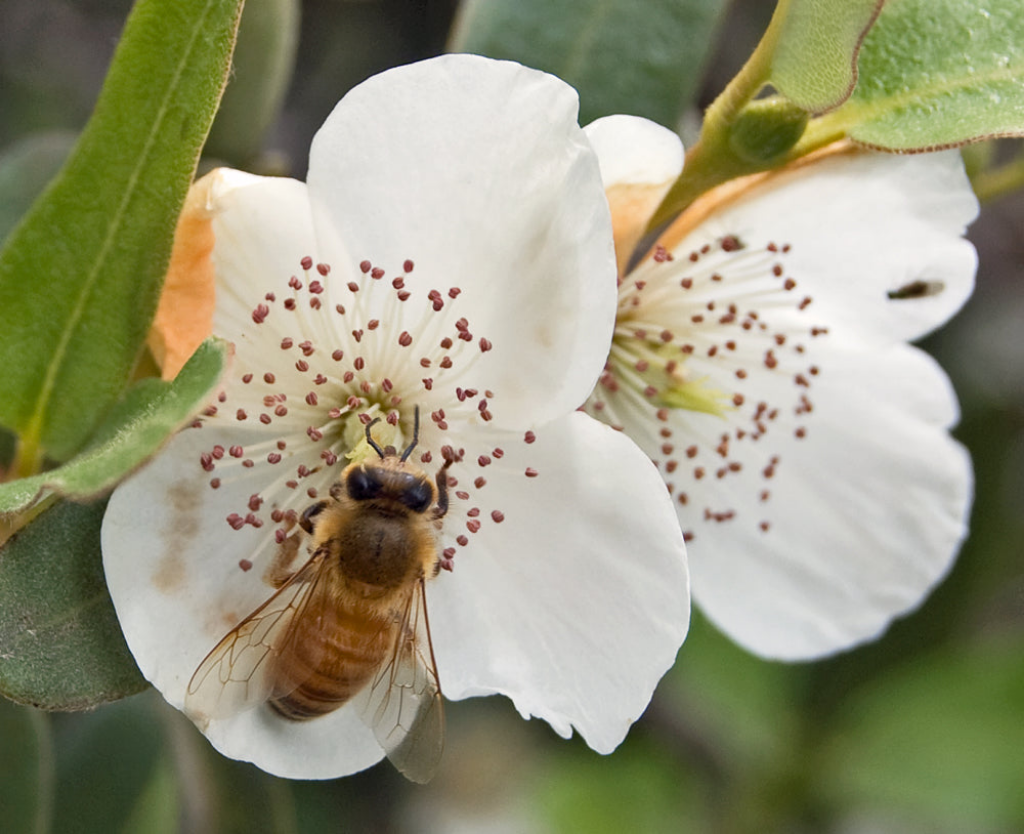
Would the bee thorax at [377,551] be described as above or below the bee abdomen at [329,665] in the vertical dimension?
above

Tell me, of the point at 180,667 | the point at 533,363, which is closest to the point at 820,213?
the point at 533,363

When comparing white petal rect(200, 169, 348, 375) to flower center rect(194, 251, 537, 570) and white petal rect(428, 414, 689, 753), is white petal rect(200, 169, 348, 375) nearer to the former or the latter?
flower center rect(194, 251, 537, 570)

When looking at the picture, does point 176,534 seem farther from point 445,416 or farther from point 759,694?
point 759,694

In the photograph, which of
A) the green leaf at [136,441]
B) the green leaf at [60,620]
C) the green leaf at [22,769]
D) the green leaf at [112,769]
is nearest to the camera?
the green leaf at [136,441]

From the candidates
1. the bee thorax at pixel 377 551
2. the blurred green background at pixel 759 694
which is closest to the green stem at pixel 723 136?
the bee thorax at pixel 377 551

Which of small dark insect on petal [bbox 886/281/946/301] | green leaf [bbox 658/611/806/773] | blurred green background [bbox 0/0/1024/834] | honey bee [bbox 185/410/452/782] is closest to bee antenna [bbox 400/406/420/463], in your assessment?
honey bee [bbox 185/410/452/782]

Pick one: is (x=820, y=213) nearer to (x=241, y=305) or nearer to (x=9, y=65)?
→ (x=241, y=305)

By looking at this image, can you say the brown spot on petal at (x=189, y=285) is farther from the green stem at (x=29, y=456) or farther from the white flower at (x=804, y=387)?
the white flower at (x=804, y=387)

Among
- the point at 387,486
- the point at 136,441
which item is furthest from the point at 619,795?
the point at 136,441
